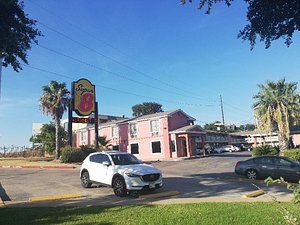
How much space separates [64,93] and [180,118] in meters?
15.8

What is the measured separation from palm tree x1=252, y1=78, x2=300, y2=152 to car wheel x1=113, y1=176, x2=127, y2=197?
81.9 ft

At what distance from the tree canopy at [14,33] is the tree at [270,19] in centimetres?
558

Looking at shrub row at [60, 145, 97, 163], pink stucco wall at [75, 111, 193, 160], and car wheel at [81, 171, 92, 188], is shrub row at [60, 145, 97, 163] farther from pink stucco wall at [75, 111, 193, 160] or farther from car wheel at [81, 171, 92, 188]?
car wheel at [81, 171, 92, 188]

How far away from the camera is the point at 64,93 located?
139ft

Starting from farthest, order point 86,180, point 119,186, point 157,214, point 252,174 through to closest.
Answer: point 252,174 → point 86,180 → point 119,186 → point 157,214

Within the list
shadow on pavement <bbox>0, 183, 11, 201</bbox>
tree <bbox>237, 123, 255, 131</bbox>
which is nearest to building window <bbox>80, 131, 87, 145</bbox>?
shadow on pavement <bbox>0, 183, 11, 201</bbox>

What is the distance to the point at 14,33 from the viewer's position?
10.8 m

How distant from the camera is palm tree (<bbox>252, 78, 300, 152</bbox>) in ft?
111

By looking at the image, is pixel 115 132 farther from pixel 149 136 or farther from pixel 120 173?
pixel 120 173

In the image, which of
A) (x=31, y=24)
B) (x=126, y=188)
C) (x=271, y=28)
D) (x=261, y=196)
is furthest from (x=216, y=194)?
(x=31, y=24)

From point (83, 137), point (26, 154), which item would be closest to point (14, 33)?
point (83, 137)

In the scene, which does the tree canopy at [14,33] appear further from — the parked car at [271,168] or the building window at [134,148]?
the building window at [134,148]

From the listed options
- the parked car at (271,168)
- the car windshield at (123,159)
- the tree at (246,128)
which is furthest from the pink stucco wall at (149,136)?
the tree at (246,128)

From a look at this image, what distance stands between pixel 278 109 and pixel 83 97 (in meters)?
20.4
